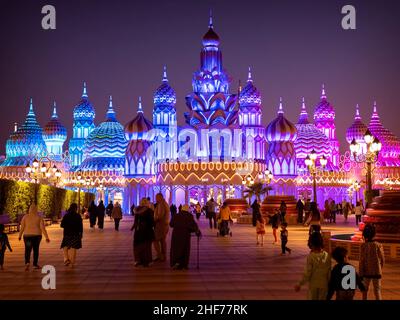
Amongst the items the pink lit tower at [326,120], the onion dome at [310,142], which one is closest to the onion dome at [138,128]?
the onion dome at [310,142]

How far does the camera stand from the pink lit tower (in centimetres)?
10946

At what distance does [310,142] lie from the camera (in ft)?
327

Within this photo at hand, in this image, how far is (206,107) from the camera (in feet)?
288

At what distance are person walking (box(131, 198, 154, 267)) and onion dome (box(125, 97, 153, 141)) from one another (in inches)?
2822

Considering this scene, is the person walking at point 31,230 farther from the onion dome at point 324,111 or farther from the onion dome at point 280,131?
the onion dome at point 324,111

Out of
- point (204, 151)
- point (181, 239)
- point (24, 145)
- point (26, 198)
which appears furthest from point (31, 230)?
point (24, 145)

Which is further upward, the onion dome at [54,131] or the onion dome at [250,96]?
the onion dome at [250,96]

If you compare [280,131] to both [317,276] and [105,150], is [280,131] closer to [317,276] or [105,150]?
[105,150]

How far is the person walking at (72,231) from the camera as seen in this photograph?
16.7 meters

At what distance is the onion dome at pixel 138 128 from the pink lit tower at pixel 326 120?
104ft

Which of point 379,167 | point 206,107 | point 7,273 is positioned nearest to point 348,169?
point 379,167

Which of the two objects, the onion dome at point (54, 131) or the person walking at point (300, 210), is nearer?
the person walking at point (300, 210)
